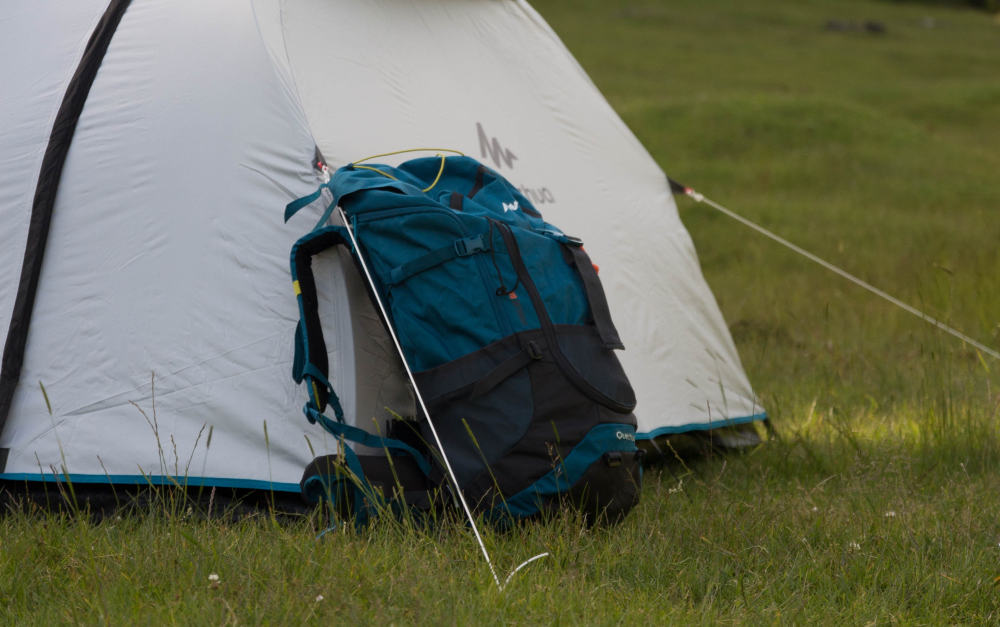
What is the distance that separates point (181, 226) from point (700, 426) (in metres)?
2.06

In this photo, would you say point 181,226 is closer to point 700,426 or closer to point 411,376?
point 411,376

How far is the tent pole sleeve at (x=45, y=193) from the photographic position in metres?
3.09

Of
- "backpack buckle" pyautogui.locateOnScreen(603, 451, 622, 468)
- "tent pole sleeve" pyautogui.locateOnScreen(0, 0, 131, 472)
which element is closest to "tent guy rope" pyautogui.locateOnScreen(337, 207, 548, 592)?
"backpack buckle" pyautogui.locateOnScreen(603, 451, 622, 468)

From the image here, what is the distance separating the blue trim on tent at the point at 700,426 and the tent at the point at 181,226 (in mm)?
38

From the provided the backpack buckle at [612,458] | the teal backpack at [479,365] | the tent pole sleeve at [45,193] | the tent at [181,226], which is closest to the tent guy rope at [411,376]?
the teal backpack at [479,365]

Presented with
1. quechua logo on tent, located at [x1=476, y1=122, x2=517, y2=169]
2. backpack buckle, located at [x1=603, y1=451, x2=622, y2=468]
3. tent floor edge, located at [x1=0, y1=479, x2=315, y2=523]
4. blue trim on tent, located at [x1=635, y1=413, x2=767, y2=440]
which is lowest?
blue trim on tent, located at [x1=635, y1=413, x2=767, y2=440]

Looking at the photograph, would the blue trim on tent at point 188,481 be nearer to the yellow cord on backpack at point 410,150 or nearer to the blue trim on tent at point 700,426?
the yellow cord on backpack at point 410,150

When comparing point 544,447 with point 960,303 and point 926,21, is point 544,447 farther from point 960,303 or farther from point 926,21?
point 926,21

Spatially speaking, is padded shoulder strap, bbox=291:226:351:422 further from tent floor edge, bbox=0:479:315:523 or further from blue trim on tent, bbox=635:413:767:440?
blue trim on tent, bbox=635:413:767:440

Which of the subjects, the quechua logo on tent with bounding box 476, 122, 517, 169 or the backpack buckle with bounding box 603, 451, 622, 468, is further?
the quechua logo on tent with bounding box 476, 122, 517, 169

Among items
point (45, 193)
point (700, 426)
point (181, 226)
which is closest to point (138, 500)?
point (181, 226)

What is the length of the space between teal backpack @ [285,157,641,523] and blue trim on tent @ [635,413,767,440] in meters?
0.65

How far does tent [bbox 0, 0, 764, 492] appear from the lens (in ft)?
9.93

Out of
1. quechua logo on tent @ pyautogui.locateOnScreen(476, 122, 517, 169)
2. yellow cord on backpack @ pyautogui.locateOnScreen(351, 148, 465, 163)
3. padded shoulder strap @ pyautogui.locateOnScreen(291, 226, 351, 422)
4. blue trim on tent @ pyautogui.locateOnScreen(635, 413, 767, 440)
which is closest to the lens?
padded shoulder strap @ pyautogui.locateOnScreen(291, 226, 351, 422)
